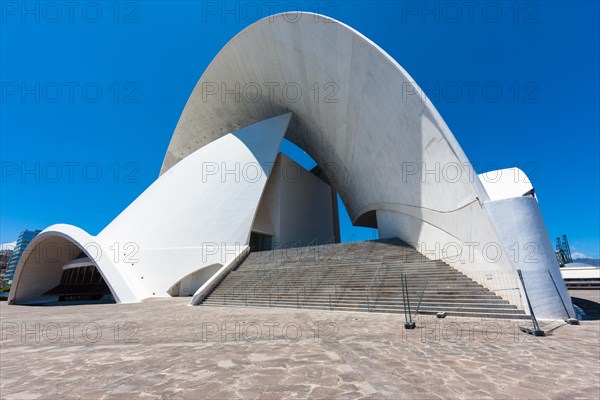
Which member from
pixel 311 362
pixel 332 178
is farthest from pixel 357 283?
pixel 332 178

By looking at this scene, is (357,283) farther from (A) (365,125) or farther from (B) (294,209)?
(B) (294,209)

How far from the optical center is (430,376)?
3.13 metres

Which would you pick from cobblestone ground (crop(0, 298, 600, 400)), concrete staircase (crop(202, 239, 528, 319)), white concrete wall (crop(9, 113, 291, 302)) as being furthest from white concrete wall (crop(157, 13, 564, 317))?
white concrete wall (crop(9, 113, 291, 302))

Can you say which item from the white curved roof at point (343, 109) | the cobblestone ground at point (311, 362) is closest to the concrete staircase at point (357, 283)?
the cobblestone ground at point (311, 362)

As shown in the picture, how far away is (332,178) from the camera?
25703 millimetres

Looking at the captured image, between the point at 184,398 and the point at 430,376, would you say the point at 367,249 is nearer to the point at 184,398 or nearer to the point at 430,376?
the point at 430,376

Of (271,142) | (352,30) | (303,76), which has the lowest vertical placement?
(271,142)

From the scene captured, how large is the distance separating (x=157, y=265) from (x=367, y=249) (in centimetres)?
1227

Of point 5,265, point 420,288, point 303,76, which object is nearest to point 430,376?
point 420,288

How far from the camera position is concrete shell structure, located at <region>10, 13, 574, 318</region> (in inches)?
318

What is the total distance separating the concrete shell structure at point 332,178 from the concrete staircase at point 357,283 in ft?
2.56

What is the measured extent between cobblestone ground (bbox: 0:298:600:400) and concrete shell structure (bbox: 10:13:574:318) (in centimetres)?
293

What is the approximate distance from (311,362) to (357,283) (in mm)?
6679

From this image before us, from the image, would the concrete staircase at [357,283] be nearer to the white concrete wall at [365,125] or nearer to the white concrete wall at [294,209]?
the white concrete wall at [365,125]
